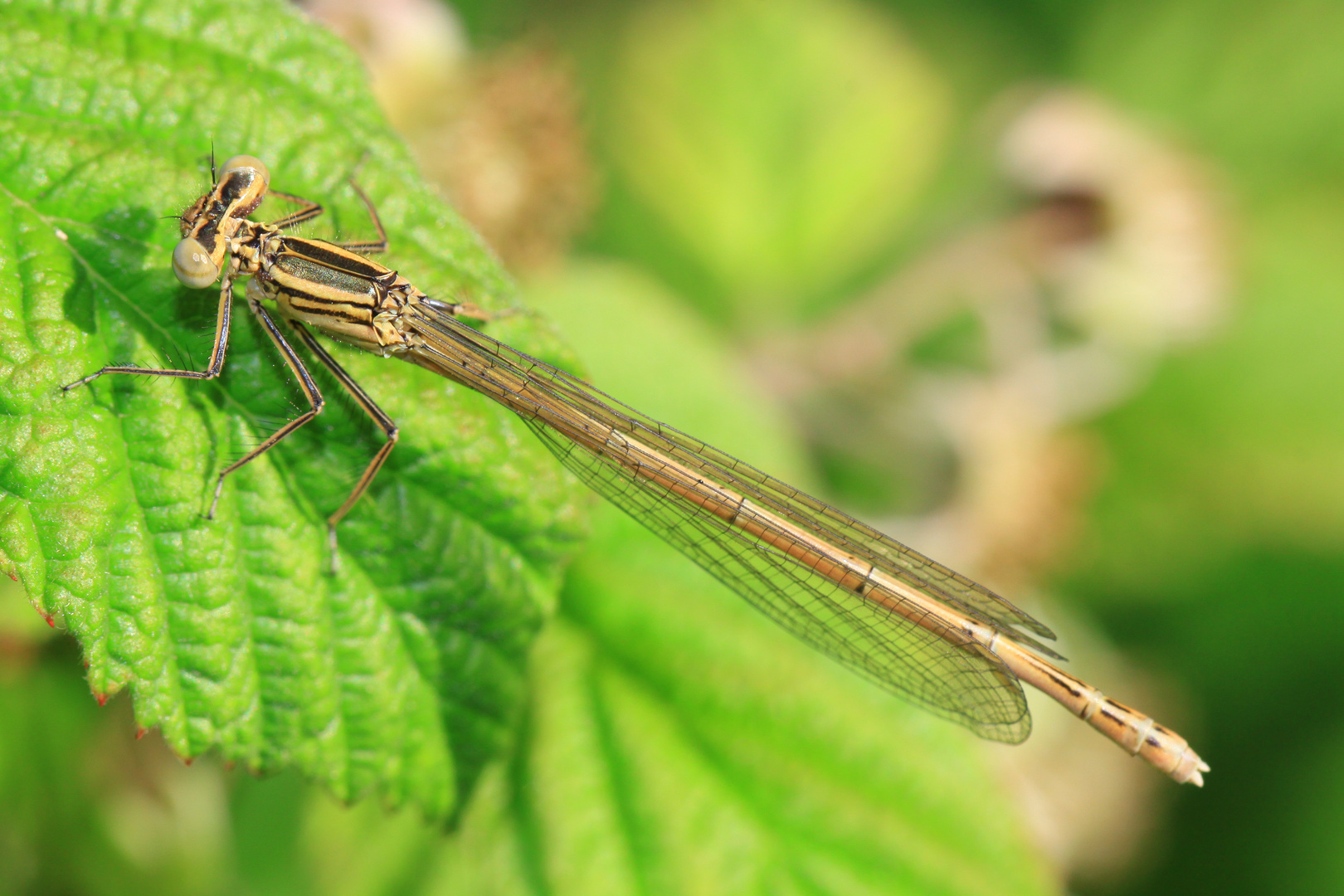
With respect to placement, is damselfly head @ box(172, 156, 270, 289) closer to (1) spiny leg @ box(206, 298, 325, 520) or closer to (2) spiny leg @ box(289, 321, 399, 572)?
(1) spiny leg @ box(206, 298, 325, 520)

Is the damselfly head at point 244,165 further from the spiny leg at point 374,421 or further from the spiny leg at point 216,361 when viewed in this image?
the spiny leg at point 374,421

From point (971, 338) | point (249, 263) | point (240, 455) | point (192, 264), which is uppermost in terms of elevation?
point (971, 338)

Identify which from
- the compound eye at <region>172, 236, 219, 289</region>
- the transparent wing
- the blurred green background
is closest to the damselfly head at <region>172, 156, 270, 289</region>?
the compound eye at <region>172, 236, 219, 289</region>

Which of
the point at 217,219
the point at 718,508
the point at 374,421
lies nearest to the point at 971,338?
the point at 718,508

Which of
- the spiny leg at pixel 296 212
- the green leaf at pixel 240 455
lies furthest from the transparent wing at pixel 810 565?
the spiny leg at pixel 296 212

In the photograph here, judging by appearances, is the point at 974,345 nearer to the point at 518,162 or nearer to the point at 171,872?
the point at 518,162

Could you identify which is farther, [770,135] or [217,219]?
[770,135]

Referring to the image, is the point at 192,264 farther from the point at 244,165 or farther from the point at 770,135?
the point at 770,135
